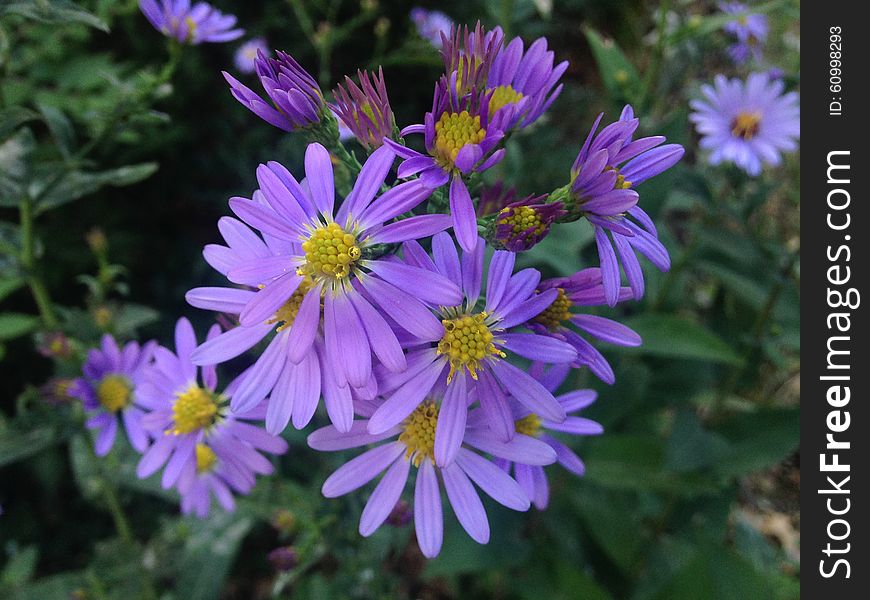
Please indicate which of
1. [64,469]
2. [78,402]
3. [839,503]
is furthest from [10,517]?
[839,503]

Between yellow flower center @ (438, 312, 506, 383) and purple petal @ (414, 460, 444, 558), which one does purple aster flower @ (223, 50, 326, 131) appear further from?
purple petal @ (414, 460, 444, 558)

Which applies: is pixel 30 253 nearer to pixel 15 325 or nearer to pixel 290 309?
pixel 15 325

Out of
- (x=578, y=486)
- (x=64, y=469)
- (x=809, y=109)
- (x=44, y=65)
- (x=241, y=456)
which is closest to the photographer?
(x=241, y=456)

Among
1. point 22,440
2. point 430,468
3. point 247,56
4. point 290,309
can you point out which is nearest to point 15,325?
point 22,440

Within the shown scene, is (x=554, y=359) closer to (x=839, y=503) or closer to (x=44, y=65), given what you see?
(x=839, y=503)

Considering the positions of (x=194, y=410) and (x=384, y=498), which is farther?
(x=194, y=410)
